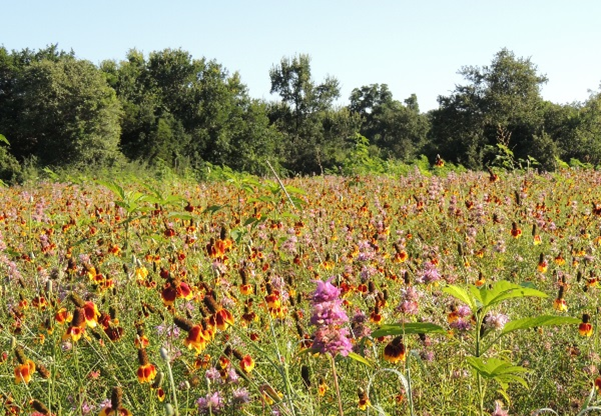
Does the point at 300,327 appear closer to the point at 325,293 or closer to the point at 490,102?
the point at 325,293

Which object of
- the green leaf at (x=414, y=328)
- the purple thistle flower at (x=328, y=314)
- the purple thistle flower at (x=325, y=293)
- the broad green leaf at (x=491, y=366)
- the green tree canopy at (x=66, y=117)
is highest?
the green tree canopy at (x=66, y=117)

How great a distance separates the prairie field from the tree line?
2350 centimetres

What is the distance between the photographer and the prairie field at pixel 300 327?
153 cm

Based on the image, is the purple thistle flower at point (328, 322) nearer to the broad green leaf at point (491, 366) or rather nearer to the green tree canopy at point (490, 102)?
the broad green leaf at point (491, 366)

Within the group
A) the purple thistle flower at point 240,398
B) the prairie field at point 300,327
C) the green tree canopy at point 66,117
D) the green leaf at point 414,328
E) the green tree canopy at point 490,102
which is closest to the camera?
the green leaf at point 414,328

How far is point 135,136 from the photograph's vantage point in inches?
1467

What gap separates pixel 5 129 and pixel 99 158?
20.9 feet

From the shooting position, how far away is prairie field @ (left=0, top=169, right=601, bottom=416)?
60.1 inches

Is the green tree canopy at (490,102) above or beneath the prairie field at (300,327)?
above

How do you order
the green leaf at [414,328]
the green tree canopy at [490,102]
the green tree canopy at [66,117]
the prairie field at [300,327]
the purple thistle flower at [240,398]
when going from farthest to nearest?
the green tree canopy at [490,102] < the green tree canopy at [66,117] < the purple thistle flower at [240,398] < the prairie field at [300,327] < the green leaf at [414,328]

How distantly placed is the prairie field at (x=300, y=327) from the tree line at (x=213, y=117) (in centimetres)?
2350

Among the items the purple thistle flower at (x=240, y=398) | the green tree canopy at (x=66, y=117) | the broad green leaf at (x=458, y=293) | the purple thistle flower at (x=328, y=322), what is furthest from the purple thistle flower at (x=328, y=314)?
the green tree canopy at (x=66, y=117)

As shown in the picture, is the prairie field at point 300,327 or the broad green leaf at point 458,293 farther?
the prairie field at point 300,327

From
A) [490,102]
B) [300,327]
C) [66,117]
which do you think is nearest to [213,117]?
[66,117]
